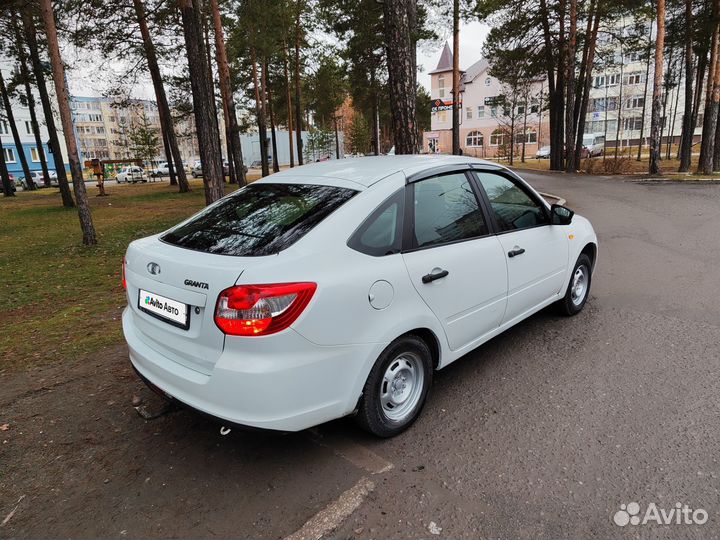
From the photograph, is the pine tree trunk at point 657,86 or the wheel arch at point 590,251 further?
the pine tree trunk at point 657,86

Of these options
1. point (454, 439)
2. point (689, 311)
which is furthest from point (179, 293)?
point (689, 311)

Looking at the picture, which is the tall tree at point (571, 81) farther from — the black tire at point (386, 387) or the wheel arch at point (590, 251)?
the black tire at point (386, 387)

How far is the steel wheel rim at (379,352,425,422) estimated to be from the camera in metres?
2.96

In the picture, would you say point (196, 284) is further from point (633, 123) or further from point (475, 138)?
point (633, 123)

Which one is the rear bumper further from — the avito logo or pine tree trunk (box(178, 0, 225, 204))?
pine tree trunk (box(178, 0, 225, 204))

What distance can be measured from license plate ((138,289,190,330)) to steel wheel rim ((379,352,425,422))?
3.97 feet

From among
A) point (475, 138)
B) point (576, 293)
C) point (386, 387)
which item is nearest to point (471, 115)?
point (475, 138)

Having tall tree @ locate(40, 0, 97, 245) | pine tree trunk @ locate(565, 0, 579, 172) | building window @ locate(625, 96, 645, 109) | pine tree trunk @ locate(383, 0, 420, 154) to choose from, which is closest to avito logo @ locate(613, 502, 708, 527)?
pine tree trunk @ locate(383, 0, 420, 154)

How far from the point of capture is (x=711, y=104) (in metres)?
19.9

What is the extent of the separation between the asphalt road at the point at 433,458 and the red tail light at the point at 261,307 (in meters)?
0.96

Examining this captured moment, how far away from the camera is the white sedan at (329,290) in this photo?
2406mm

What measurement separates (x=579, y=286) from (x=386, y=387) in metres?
3.12

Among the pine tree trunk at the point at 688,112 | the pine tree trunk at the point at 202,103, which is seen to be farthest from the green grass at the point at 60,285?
the pine tree trunk at the point at 688,112

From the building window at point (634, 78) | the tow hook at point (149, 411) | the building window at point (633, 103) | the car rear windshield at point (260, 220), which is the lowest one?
the tow hook at point (149, 411)
